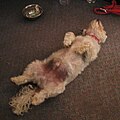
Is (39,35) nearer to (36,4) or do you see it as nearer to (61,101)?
(36,4)

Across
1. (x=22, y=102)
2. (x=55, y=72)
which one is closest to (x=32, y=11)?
(x=55, y=72)

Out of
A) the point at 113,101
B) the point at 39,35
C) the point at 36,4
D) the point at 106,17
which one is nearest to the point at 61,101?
the point at 113,101

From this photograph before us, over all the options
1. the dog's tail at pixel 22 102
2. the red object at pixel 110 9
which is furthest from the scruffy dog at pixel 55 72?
the red object at pixel 110 9

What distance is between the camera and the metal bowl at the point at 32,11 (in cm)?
239

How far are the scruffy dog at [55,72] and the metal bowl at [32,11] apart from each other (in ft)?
2.01

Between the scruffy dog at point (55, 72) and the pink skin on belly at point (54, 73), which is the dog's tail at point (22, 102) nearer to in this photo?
the scruffy dog at point (55, 72)

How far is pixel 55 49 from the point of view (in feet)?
6.84

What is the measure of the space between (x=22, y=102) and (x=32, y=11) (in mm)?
1092

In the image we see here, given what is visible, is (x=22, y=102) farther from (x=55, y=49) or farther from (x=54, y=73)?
(x=55, y=49)

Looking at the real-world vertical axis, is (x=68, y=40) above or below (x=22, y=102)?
above

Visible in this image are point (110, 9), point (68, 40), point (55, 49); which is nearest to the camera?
point (68, 40)

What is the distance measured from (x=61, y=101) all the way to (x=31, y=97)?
212mm

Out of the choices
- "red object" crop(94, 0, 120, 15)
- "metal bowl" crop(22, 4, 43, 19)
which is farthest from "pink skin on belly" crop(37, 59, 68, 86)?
"red object" crop(94, 0, 120, 15)

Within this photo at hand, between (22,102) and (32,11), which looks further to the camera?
(32,11)
